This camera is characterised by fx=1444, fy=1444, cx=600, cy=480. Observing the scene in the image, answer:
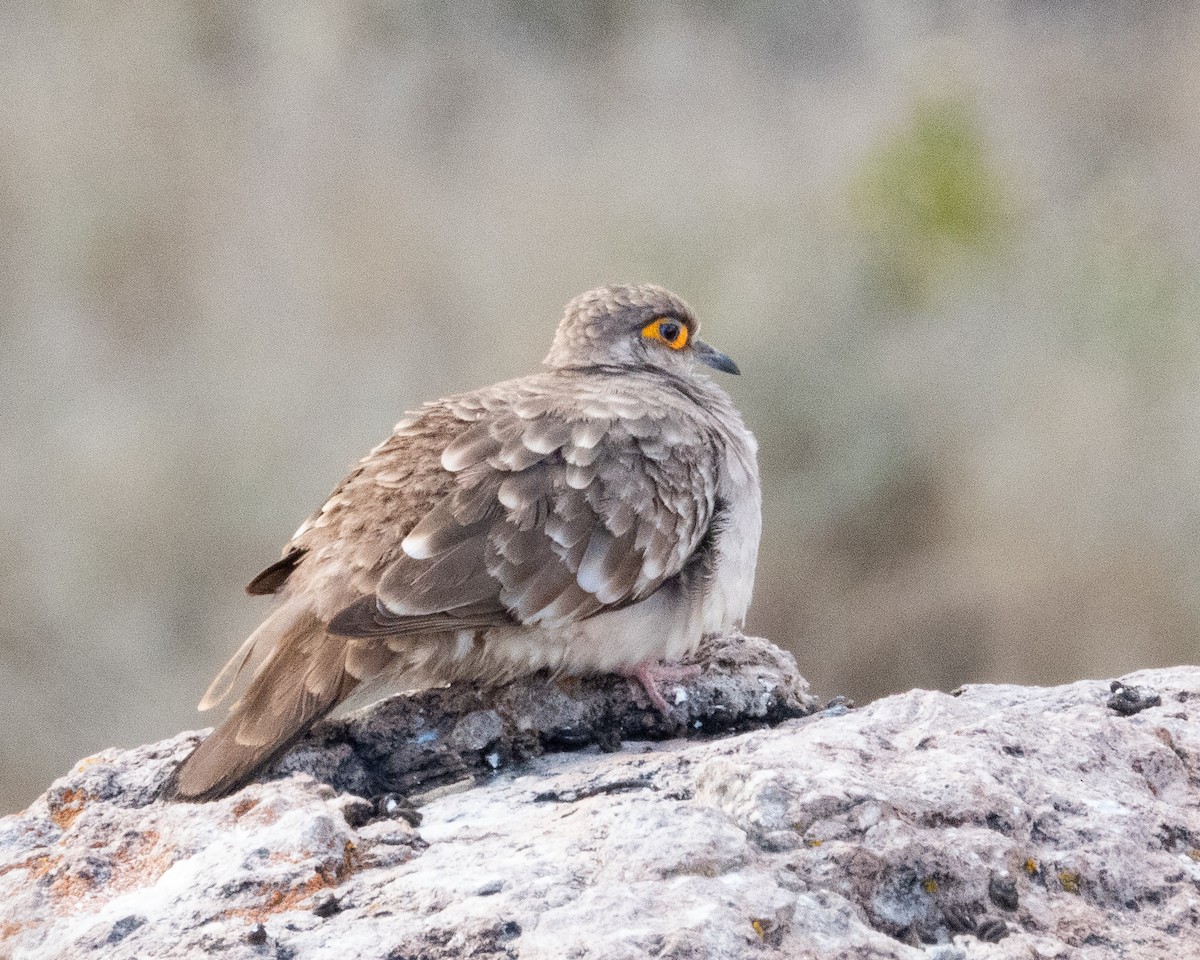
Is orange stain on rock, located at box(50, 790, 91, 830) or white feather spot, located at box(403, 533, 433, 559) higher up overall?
white feather spot, located at box(403, 533, 433, 559)

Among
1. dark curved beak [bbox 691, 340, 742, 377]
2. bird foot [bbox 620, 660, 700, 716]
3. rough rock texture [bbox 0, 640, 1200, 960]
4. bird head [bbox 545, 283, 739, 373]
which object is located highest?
dark curved beak [bbox 691, 340, 742, 377]

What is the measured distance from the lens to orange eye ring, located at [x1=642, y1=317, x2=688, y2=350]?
16.1 ft

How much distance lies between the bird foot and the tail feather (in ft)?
2.59

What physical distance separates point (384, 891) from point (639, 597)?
1519 millimetres

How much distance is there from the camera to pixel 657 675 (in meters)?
3.90

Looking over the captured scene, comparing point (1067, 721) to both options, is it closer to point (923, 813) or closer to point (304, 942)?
point (923, 813)

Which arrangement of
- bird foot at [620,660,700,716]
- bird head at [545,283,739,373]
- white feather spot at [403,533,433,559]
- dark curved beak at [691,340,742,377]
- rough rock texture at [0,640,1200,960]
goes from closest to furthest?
rough rock texture at [0,640,1200,960] → white feather spot at [403,533,433,559] → bird foot at [620,660,700,716] → bird head at [545,283,739,373] → dark curved beak at [691,340,742,377]

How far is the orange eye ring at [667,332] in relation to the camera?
4902 millimetres

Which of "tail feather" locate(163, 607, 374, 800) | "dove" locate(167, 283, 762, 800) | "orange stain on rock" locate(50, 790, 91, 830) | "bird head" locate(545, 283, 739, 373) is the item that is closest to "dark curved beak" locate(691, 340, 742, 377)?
"bird head" locate(545, 283, 739, 373)

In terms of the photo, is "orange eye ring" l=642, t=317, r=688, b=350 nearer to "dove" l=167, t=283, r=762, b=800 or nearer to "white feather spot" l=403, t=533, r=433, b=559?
"dove" l=167, t=283, r=762, b=800

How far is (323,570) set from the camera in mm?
3760

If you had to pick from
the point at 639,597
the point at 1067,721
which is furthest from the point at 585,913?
the point at 639,597

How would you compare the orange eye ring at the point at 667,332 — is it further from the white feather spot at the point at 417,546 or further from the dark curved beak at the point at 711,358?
the white feather spot at the point at 417,546

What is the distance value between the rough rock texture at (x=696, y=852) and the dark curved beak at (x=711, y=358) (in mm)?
2028
